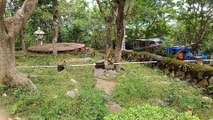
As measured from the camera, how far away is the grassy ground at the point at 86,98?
16.7 feet

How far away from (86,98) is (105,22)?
5.34 metres

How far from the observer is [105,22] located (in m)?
10.5

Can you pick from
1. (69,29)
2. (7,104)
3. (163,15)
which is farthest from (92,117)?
(69,29)

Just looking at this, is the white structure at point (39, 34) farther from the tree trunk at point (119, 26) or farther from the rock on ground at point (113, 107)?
the rock on ground at point (113, 107)

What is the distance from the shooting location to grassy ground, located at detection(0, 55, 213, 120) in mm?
5094

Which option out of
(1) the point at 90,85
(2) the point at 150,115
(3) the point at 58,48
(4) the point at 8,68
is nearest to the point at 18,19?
(4) the point at 8,68

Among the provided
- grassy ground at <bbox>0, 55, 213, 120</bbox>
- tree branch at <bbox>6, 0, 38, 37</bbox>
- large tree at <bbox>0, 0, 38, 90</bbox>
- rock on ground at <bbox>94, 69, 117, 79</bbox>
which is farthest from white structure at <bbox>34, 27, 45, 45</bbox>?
large tree at <bbox>0, 0, 38, 90</bbox>

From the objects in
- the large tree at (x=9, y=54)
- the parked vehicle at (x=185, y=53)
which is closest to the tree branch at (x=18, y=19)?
the large tree at (x=9, y=54)

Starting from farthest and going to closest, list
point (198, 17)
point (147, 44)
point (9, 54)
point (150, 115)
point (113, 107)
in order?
point (147, 44)
point (198, 17)
point (9, 54)
point (113, 107)
point (150, 115)

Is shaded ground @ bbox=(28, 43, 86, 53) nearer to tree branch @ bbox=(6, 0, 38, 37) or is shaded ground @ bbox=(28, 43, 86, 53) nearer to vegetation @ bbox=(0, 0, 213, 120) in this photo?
vegetation @ bbox=(0, 0, 213, 120)

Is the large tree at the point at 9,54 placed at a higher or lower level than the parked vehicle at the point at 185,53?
higher

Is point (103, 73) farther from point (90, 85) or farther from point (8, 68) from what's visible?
point (8, 68)

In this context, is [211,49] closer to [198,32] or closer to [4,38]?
[198,32]

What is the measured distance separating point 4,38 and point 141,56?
8065mm
